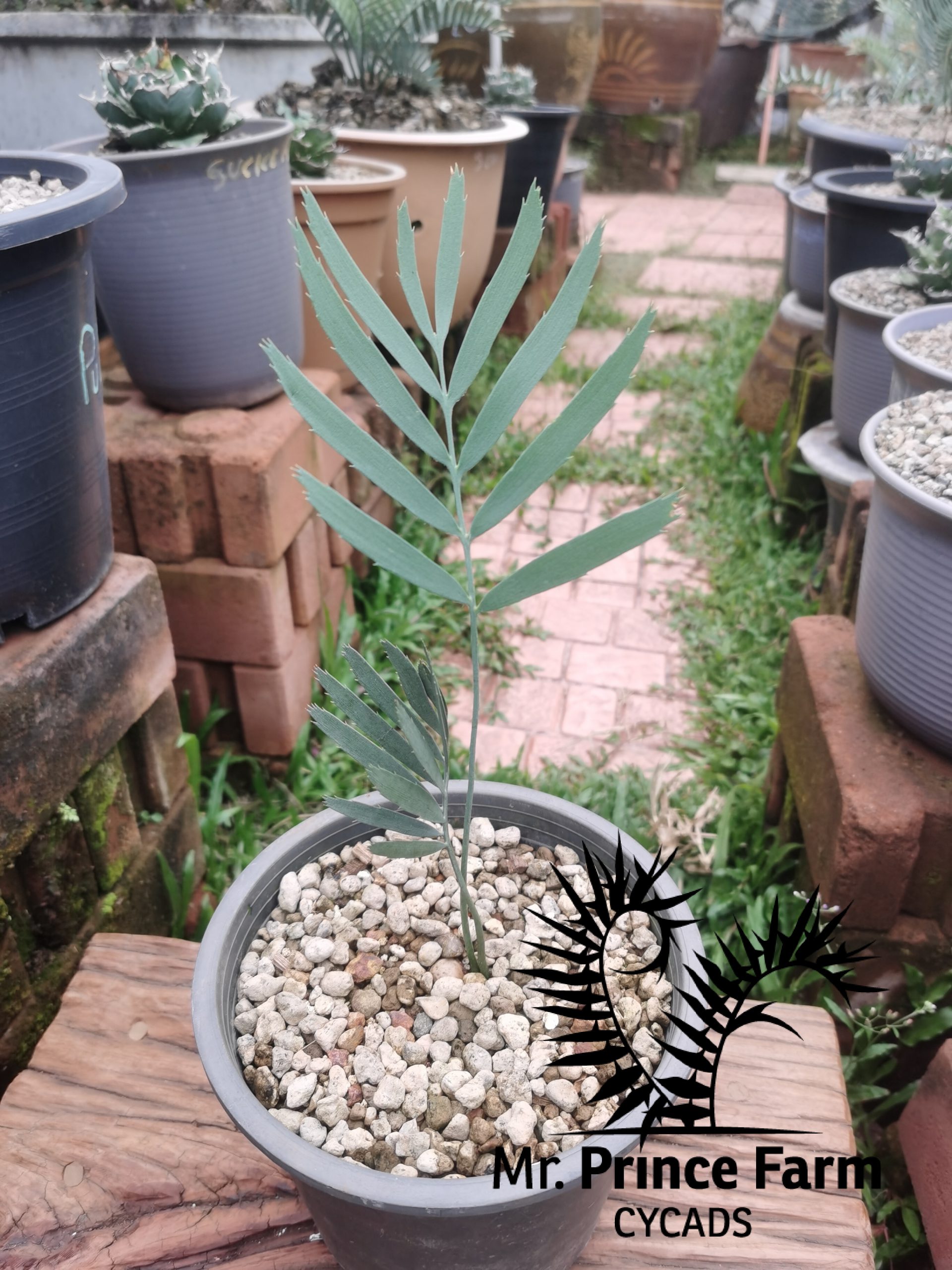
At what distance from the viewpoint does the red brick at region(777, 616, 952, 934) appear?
1248mm

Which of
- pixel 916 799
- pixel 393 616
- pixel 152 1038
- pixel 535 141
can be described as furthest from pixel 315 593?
pixel 535 141

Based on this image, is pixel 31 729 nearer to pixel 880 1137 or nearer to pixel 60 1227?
pixel 60 1227

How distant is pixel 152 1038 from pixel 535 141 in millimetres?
3332

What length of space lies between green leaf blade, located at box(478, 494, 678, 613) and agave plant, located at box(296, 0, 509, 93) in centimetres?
253

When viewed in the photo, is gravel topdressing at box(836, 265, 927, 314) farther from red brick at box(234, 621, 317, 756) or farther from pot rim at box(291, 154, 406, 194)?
red brick at box(234, 621, 317, 756)

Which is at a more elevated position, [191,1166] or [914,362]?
[914,362]

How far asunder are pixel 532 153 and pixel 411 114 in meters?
0.94

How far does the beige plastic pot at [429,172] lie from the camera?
2.61 meters

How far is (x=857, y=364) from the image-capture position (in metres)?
2.15

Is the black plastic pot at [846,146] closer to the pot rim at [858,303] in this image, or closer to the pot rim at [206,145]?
the pot rim at [858,303]

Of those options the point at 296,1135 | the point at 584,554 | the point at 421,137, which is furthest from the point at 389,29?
the point at 296,1135

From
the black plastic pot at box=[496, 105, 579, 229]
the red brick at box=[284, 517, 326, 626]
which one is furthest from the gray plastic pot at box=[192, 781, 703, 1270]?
the black plastic pot at box=[496, 105, 579, 229]

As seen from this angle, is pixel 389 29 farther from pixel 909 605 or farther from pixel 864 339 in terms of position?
pixel 909 605

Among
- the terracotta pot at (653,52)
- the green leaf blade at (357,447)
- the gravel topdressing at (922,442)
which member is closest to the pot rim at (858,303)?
the gravel topdressing at (922,442)
